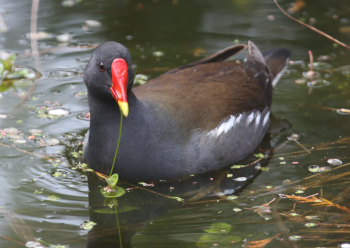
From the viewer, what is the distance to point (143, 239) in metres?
3.78

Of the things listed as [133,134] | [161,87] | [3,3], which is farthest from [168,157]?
[3,3]

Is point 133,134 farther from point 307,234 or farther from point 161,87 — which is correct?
point 307,234

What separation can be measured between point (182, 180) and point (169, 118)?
485 mm

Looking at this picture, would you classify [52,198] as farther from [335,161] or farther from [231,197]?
[335,161]

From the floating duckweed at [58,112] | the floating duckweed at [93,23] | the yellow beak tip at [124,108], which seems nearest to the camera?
the yellow beak tip at [124,108]

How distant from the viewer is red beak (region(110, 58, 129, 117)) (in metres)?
4.08

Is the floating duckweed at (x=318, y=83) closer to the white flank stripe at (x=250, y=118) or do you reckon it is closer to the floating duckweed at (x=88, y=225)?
the white flank stripe at (x=250, y=118)

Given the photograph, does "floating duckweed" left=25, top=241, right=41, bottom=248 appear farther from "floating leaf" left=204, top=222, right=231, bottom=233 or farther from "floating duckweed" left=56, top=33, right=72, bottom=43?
"floating duckweed" left=56, top=33, right=72, bottom=43

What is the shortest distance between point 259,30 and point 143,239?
174 inches

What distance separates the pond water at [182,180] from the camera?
12.7 ft

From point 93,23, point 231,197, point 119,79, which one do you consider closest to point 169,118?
point 119,79

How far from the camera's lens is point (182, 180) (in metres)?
4.58

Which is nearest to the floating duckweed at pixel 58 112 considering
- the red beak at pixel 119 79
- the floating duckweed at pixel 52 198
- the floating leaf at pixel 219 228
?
the floating duckweed at pixel 52 198

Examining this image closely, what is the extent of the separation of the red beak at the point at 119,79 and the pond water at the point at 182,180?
767 millimetres
